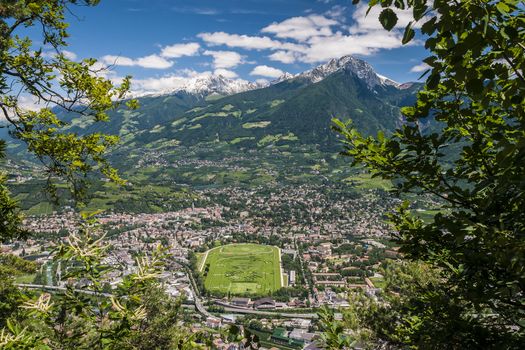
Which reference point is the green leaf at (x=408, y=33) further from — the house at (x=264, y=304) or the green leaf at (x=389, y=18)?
the house at (x=264, y=304)

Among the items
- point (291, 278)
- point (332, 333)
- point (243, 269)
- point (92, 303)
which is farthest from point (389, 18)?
point (243, 269)

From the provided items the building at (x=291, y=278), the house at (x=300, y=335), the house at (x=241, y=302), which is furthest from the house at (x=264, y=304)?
the house at (x=300, y=335)

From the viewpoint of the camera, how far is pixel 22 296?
3.71m

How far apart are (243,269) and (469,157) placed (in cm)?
9565

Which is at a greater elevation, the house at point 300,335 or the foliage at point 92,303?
the foliage at point 92,303

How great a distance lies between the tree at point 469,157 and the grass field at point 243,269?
80720 millimetres

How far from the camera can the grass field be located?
84.2m

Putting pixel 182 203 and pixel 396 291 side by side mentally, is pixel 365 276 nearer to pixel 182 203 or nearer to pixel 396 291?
pixel 396 291

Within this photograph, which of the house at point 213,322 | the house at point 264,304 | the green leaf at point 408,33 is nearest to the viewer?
the green leaf at point 408,33

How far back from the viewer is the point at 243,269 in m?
95.6

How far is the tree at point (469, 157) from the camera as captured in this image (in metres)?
2.05

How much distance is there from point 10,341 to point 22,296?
663 mm

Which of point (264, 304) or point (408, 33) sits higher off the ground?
point (408, 33)

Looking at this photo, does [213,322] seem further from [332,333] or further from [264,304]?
[332,333]
